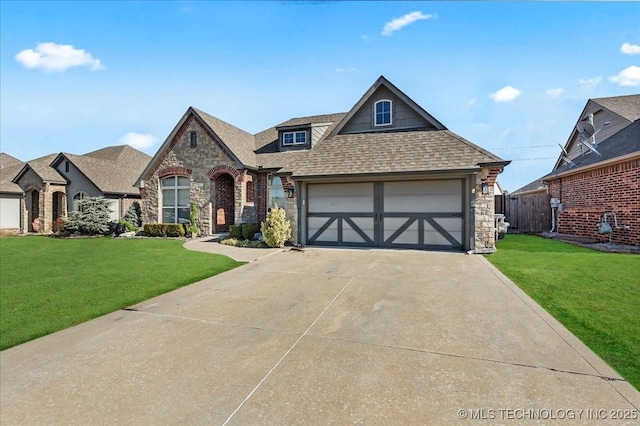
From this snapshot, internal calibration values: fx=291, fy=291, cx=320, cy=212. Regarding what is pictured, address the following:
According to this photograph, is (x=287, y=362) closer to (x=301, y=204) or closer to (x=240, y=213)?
(x=301, y=204)

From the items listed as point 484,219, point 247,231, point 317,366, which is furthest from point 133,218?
point 484,219

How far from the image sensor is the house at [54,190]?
790 inches

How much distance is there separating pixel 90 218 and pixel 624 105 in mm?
31724

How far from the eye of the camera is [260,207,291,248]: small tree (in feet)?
38.4

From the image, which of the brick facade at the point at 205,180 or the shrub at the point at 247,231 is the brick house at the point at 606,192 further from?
the brick facade at the point at 205,180

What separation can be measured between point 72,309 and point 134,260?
4709 millimetres

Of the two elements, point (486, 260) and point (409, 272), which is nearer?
point (409, 272)

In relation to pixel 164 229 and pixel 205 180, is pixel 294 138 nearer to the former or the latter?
pixel 205 180

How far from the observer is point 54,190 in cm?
2041

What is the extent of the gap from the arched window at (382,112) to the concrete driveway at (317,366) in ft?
30.5

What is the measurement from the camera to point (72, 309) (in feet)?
17.8

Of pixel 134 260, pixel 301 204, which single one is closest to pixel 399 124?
pixel 301 204

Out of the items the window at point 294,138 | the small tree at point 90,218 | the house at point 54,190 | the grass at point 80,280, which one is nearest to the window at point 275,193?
the window at point 294,138

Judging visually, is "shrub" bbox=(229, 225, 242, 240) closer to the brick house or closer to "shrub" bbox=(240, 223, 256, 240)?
"shrub" bbox=(240, 223, 256, 240)
